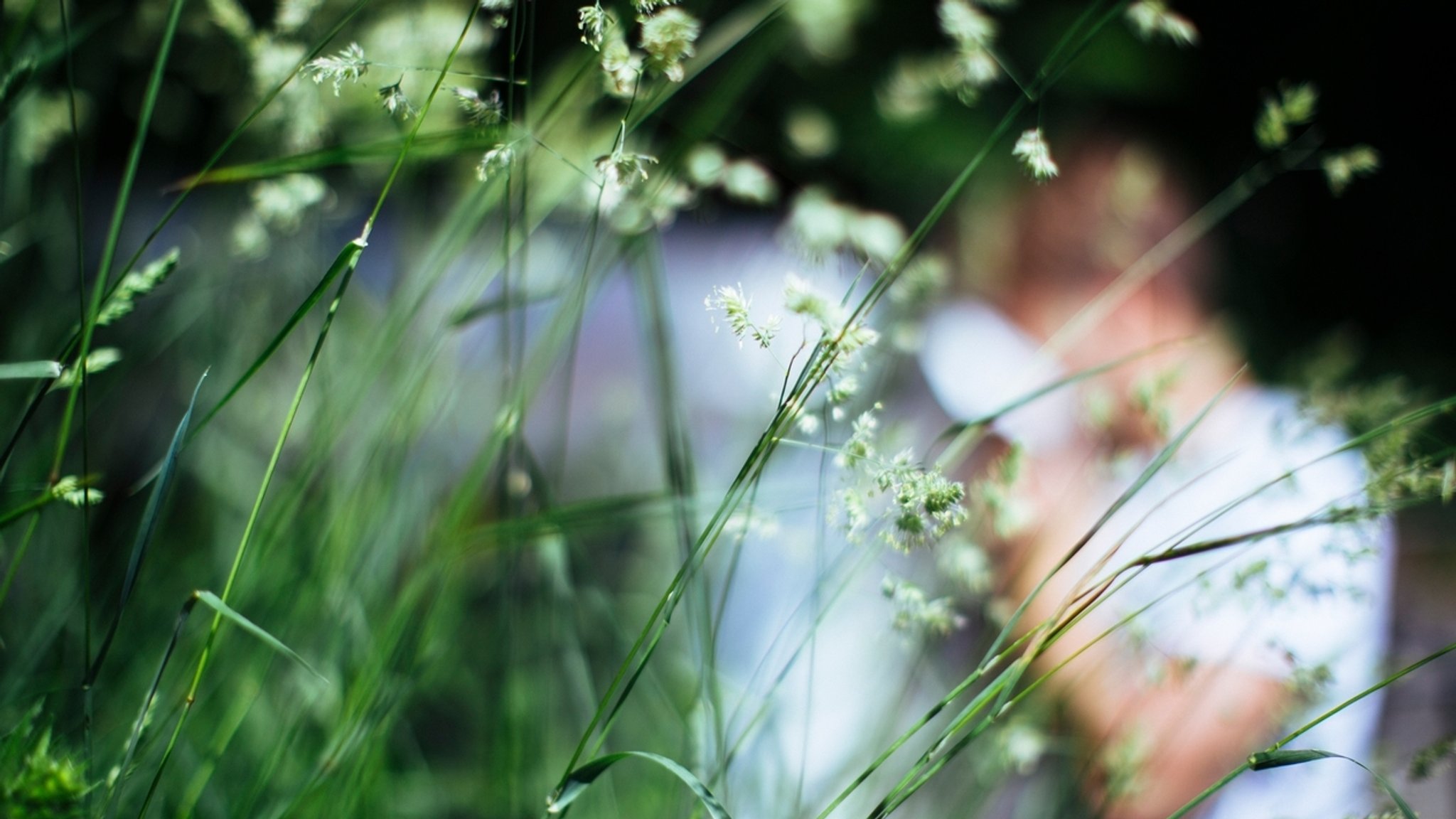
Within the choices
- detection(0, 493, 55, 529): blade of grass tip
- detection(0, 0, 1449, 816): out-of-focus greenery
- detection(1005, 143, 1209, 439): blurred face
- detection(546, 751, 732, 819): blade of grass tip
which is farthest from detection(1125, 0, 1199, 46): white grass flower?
detection(1005, 143, 1209, 439): blurred face

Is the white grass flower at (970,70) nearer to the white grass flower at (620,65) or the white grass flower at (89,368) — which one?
the white grass flower at (620,65)

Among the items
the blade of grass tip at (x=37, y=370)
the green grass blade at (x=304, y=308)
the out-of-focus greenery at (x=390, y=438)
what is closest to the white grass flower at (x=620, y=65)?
the out-of-focus greenery at (x=390, y=438)

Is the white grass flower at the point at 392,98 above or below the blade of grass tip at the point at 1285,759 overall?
above

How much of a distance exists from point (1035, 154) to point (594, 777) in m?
0.29

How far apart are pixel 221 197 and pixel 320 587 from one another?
536 millimetres

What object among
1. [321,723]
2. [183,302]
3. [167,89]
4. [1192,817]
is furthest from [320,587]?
[1192,817]

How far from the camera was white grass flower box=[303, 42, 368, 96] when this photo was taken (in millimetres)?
332

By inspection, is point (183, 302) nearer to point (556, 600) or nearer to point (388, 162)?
point (388, 162)

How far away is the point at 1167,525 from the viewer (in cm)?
105

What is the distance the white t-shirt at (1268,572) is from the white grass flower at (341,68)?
0.35 meters

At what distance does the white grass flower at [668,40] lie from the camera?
327mm

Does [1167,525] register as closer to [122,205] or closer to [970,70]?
[970,70]

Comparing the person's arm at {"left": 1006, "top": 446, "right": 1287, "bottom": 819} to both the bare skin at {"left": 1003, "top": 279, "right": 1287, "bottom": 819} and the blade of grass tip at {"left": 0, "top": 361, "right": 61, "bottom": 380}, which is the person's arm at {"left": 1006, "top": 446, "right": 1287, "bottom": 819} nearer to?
the bare skin at {"left": 1003, "top": 279, "right": 1287, "bottom": 819}

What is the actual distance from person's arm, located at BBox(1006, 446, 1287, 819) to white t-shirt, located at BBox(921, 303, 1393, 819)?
29 millimetres
